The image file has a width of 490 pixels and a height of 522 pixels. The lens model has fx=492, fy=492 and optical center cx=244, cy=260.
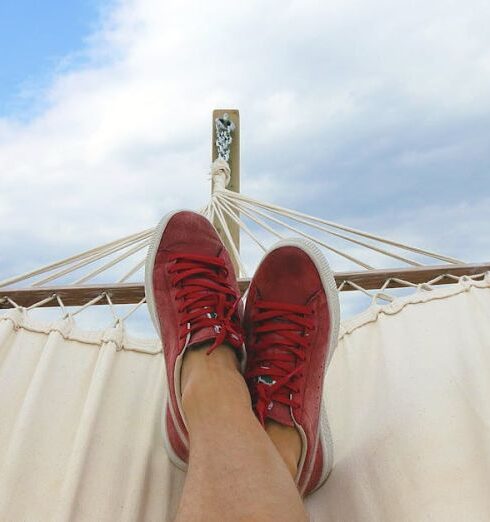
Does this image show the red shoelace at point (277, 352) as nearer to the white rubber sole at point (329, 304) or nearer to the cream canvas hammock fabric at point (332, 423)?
the white rubber sole at point (329, 304)

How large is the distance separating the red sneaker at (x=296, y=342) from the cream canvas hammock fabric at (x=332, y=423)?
0.09m

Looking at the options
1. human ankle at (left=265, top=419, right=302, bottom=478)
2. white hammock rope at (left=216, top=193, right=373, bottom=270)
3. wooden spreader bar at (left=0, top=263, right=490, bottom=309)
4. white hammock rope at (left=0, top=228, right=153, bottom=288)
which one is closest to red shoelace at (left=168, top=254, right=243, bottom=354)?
human ankle at (left=265, top=419, right=302, bottom=478)

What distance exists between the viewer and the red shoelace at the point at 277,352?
2.01ft

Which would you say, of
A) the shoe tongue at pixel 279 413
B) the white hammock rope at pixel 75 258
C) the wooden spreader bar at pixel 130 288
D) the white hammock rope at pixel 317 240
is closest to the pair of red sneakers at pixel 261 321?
the shoe tongue at pixel 279 413

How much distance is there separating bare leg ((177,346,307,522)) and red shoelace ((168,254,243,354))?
0.08 metres

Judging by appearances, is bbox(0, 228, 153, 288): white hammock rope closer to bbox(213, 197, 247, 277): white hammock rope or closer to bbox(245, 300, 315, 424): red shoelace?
bbox(213, 197, 247, 277): white hammock rope

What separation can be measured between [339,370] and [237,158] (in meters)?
1.50

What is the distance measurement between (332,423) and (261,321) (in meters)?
0.20

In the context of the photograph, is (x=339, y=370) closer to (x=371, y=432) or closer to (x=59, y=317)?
(x=371, y=432)

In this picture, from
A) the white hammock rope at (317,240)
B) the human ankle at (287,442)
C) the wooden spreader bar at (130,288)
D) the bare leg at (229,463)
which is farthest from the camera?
the white hammock rope at (317,240)

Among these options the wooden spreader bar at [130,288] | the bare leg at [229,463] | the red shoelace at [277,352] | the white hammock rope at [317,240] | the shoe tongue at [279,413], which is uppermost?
the white hammock rope at [317,240]

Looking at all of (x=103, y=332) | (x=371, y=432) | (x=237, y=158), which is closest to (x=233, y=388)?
(x=371, y=432)

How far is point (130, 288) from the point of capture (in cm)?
122

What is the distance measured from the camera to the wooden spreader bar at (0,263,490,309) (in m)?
1.22
